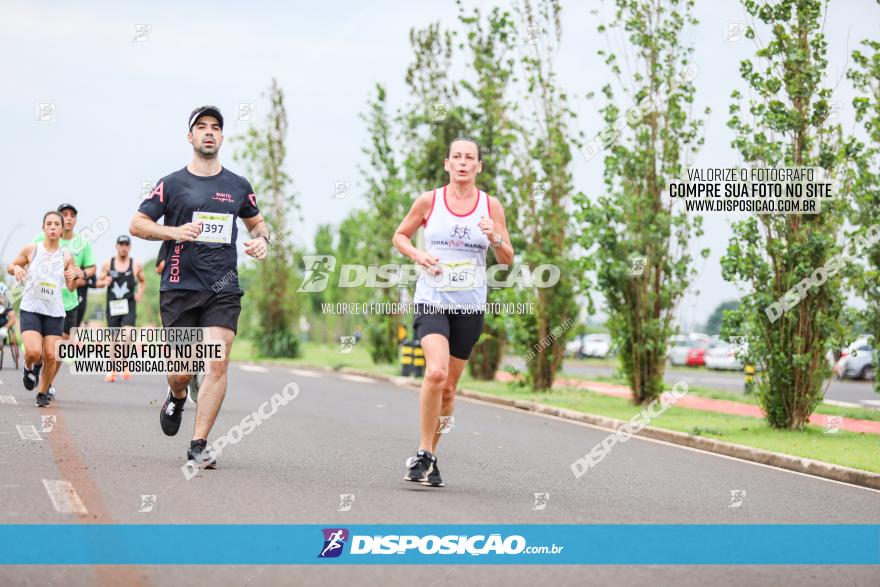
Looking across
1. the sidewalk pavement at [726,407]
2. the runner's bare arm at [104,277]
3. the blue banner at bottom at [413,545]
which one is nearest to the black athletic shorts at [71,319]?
the runner's bare arm at [104,277]

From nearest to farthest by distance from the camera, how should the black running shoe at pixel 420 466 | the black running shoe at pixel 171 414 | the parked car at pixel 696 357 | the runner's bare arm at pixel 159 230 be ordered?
the black running shoe at pixel 420 466 < the runner's bare arm at pixel 159 230 < the black running shoe at pixel 171 414 < the parked car at pixel 696 357

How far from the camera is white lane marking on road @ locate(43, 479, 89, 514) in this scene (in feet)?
21.6

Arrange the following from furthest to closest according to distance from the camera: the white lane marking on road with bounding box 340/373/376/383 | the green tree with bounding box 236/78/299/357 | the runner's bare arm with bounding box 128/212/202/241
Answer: the green tree with bounding box 236/78/299/357 → the white lane marking on road with bounding box 340/373/376/383 → the runner's bare arm with bounding box 128/212/202/241

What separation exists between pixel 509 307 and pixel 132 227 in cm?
1261

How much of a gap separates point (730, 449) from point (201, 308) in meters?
6.26

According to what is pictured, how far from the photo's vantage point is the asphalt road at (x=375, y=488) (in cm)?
558

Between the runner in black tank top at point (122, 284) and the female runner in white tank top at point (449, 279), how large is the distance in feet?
31.2

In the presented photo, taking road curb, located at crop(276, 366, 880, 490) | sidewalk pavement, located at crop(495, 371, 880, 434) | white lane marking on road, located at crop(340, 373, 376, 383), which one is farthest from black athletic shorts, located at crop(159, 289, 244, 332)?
white lane marking on road, located at crop(340, 373, 376, 383)

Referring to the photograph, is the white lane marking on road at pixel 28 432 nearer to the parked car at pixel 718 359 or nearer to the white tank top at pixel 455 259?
the white tank top at pixel 455 259

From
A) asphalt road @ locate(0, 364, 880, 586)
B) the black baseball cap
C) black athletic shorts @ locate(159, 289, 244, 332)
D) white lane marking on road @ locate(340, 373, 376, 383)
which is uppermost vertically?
the black baseball cap

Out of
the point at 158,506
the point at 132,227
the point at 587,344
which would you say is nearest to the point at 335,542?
the point at 158,506

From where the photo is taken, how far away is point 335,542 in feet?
19.6

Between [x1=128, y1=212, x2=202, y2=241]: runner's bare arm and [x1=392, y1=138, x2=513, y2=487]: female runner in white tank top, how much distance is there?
1491 mm

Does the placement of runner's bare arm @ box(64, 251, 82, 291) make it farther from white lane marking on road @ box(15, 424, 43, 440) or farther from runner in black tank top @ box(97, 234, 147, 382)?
runner in black tank top @ box(97, 234, 147, 382)
